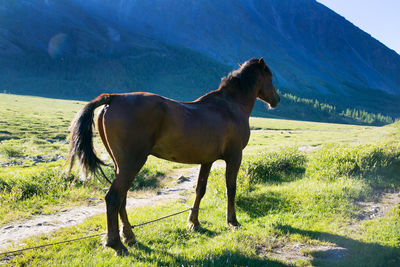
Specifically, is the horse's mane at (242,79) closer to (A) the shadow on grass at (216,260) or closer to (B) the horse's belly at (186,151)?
(B) the horse's belly at (186,151)

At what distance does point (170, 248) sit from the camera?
5074 millimetres

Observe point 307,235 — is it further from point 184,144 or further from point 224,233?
point 184,144

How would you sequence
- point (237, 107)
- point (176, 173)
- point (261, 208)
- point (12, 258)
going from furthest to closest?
1. point (176, 173)
2. point (261, 208)
3. point (237, 107)
4. point (12, 258)

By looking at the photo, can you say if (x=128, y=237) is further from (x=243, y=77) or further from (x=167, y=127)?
(x=243, y=77)

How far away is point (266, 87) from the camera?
7418 mm

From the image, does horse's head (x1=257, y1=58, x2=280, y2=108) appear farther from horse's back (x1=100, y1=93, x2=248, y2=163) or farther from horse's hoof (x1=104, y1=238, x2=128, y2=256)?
horse's hoof (x1=104, y1=238, x2=128, y2=256)

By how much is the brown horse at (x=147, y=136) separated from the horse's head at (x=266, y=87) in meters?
1.70

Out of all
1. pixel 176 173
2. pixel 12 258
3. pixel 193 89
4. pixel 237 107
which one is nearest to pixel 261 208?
pixel 237 107

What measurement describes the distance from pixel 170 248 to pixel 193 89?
163 metres

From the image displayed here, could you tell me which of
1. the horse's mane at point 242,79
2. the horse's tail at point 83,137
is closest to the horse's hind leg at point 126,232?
the horse's tail at point 83,137

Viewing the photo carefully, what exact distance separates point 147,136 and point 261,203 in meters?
4.09

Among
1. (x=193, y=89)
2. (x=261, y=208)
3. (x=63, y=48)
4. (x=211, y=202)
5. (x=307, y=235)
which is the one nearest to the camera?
(x=307, y=235)

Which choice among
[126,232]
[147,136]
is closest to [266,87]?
[147,136]

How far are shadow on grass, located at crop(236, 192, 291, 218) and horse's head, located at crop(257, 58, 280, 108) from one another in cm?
259
